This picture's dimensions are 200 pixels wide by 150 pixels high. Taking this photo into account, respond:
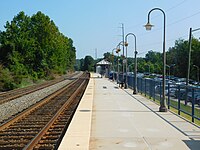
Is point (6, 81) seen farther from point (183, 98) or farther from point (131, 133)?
point (131, 133)

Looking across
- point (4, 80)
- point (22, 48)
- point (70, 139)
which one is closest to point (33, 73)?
point (22, 48)

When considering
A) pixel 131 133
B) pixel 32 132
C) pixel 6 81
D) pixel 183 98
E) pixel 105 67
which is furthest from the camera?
pixel 105 67

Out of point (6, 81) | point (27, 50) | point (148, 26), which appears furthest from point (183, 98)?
point (27, 50)

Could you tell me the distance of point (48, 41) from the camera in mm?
79562

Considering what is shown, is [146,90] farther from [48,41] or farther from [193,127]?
[48,41]

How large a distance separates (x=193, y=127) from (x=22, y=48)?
53.8 m

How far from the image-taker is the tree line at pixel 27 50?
51381 mm

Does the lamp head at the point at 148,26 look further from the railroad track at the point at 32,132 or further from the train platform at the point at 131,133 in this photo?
the railroad track at the point at 32,132

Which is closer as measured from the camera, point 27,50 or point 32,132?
point 32,132

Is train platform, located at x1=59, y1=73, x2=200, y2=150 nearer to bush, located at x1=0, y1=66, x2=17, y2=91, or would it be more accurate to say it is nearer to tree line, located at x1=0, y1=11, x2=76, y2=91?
bush, located at x1=0, y1=66, x2=17, y2=91

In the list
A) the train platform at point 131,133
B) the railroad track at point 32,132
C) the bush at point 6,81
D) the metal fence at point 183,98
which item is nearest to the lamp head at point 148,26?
the metal fence at point 183,98

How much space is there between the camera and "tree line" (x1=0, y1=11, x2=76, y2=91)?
51381 mm

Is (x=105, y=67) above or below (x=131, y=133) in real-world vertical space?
above

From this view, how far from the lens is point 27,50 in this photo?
214ft
